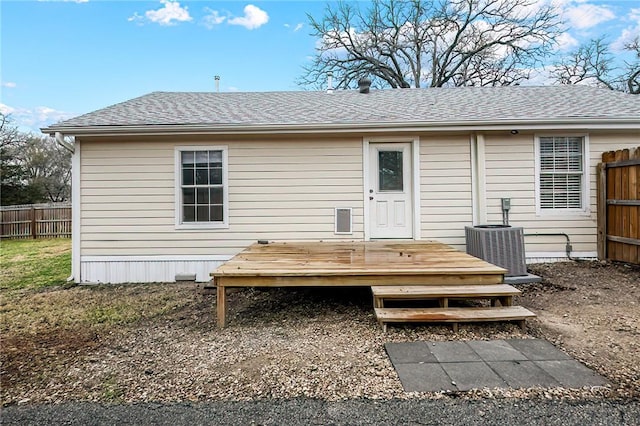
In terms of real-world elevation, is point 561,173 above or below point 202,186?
above

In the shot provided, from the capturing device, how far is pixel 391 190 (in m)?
6.17

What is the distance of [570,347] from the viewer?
2.85m

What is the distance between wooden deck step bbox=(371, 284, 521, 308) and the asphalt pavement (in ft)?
4.55

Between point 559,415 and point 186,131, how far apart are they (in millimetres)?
5628

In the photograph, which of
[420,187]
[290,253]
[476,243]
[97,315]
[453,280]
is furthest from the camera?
[420,187]

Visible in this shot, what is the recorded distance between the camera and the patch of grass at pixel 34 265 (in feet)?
19.7

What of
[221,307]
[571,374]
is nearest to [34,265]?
[221,307]

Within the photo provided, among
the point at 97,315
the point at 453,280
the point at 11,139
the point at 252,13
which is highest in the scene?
the point at 252,13

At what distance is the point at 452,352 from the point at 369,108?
16.2ft

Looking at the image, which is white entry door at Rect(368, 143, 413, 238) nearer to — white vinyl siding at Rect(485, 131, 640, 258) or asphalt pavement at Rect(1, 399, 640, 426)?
white vinyl siding at Rect(485, 131, 640, 258)

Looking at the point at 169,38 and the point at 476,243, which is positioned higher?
the point at 169,38

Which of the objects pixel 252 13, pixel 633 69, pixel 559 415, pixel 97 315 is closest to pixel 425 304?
pixel 559 415

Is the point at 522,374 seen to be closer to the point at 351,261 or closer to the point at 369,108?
the point at 351,261

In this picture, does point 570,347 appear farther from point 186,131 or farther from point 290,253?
point 186,131
